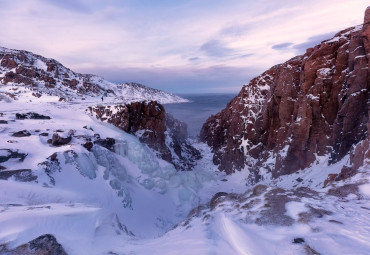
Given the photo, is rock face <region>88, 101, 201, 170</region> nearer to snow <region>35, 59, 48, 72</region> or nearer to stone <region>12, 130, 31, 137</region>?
stone <region>12, 130, 31, 137</region>

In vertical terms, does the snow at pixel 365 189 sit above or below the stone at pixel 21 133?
below

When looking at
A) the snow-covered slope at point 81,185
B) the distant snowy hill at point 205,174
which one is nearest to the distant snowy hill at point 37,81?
the distant snowy hill at point 205,174

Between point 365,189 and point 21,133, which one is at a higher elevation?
point 21,133

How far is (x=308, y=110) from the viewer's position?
41.8 m

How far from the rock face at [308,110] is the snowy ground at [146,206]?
386cm

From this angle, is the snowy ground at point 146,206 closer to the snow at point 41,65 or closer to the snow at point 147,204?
the snow at point 147,204

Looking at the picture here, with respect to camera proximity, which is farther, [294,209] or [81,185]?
[81,185]

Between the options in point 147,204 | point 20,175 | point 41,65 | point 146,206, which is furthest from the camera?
point 41,65

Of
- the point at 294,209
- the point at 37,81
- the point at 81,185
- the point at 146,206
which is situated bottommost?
the point at 146,206

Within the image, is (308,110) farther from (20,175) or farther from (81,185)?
(20,175)

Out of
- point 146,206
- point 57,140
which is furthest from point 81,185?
point 146,206

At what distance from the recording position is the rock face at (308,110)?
3503cm

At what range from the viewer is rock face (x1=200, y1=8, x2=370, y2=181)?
115ft

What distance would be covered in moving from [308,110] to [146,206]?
1191 inches
